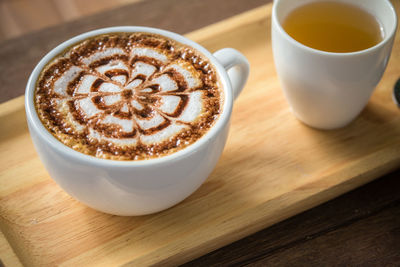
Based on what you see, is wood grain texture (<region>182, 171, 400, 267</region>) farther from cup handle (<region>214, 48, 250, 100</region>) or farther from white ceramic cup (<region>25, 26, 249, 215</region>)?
cup handle (<region>214, 48, 250, 100</region>)

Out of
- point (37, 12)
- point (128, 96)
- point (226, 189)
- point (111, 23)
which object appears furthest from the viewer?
point (37, 12)

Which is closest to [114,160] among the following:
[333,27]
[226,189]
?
[226,189]

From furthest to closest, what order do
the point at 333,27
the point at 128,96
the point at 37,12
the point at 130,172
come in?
the point at 37,12 < the point at 333,27 < the point at 128,96 < the point at 130,172

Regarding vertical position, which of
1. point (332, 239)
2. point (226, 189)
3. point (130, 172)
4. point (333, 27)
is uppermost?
point (130, 172)

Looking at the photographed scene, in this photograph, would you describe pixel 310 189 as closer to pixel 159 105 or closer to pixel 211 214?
pixel 211 214

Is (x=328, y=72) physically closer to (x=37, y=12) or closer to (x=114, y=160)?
(x=114, y=160)

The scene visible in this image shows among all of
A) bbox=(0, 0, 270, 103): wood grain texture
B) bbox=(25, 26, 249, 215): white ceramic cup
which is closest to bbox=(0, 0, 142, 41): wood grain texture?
bbox=(0, 0, 270, 103): wood grain texture

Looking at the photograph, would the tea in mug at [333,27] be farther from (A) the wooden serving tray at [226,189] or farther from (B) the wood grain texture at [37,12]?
(B) the wood grain texture at [37,12]
